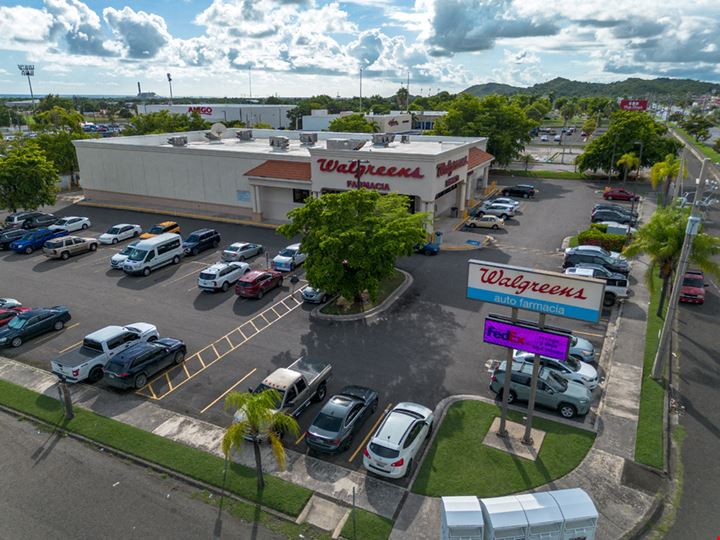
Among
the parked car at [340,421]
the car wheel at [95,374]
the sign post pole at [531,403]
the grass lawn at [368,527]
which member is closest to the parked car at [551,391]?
the sign post pole at [531,403]

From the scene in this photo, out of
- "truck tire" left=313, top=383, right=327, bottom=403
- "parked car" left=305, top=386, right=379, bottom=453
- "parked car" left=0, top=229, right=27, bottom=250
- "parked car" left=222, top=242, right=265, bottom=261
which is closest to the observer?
"parked car" left=305, top=386, right=379, bottom=453

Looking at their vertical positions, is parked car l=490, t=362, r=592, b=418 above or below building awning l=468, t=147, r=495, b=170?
below

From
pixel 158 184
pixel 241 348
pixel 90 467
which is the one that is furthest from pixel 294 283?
pixel 158 184

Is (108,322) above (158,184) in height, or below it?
below

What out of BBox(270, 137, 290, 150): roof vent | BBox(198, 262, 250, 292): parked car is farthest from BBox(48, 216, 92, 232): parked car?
BBox(198, 262, 250, 292): parked car

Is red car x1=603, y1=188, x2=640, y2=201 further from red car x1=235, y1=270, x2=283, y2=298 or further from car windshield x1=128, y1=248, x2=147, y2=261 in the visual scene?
car windshield x1=128, y1=248, x2=147, y2=261

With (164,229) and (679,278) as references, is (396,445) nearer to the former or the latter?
(679,278)

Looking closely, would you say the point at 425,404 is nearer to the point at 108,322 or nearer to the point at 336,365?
the point at 336,365

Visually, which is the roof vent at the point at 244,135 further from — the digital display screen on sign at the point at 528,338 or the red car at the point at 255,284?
the digital display screen on sign at the point at 528,338
